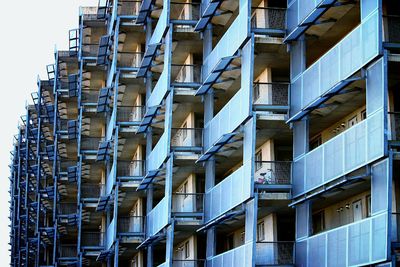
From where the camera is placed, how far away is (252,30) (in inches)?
1503

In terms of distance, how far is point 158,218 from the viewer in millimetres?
49844

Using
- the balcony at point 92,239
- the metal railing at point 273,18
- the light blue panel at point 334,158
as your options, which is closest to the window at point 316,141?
the metal railing at point 273,18

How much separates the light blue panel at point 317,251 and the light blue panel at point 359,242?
2.38 metres

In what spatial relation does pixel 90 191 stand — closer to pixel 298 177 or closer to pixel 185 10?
pixel 185 10

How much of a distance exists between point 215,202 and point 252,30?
859 cm

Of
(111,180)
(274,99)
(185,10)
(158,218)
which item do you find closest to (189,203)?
(158,218)

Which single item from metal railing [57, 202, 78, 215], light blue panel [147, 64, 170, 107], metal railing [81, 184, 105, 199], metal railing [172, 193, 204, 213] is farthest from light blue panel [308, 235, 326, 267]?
metal railing [57, 202, 78, 215]

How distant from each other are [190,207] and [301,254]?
45.3 ft

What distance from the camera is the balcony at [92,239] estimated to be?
72125 millimetres

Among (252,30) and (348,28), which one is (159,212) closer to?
(252,30)

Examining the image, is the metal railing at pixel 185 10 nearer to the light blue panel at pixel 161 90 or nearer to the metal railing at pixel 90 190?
the light blue panel at pixel 161 90

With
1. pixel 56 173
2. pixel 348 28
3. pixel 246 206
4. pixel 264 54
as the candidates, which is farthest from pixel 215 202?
pixel 56 173

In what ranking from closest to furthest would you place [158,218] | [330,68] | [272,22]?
[330,68] < [272,22] < [158,218]

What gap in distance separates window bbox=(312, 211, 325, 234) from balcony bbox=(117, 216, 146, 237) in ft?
70.1
